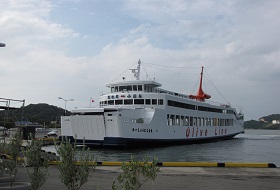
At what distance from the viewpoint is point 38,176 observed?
6.90 meters

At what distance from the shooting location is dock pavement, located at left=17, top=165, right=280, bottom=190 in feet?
33.3

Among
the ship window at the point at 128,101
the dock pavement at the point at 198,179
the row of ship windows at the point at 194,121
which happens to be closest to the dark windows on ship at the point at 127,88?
the ship window at the point at 128,101

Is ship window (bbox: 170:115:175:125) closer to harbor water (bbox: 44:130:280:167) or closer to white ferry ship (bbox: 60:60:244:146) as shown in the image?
white ferry ship (bbox: 60:60:244:146)

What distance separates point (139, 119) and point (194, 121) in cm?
1340

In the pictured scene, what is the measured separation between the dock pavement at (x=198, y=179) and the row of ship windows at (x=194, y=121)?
22010mm

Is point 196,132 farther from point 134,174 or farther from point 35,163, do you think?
point 134,174

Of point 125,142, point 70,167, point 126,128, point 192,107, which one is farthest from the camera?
point 192,107

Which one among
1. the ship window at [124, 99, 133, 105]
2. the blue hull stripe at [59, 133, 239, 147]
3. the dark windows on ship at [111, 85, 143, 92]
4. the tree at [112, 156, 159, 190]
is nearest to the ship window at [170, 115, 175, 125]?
the blue hull stripe at [59, 133, 239, 147]

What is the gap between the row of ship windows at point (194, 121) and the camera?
122 ft

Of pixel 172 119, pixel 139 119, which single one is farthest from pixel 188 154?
pixel 172 119

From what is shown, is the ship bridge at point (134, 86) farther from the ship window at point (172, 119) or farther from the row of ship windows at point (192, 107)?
the ship window at point (172, 119)

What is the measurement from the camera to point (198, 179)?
1166cm

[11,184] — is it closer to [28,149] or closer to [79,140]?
[28,149]

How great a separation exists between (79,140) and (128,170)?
26725 mm
